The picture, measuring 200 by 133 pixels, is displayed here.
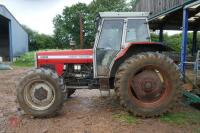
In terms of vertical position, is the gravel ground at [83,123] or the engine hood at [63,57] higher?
the engine hood at [63,57]

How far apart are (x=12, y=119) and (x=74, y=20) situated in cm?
3251

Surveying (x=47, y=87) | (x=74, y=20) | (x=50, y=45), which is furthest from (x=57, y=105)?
(x=50, y=45)

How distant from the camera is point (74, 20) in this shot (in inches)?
1512

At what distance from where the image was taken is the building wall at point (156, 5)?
12344mm

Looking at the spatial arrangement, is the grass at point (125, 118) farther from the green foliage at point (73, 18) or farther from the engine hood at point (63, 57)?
the green foliage at point (73, 18)

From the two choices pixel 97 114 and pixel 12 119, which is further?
pixel 97 114

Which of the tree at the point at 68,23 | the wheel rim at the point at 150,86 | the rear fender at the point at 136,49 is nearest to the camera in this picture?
the wheel rim at the point at 150,86

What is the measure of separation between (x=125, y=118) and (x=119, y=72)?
93 cm

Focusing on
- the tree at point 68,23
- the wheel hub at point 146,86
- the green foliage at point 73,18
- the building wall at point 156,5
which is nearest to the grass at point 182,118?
the wheel hub at point 146,86

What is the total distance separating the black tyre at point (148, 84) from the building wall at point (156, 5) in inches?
169

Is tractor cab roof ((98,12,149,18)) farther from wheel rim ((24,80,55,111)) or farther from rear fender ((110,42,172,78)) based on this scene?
wheel rim ((24,80,55,111))

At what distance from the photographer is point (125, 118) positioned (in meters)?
6.54

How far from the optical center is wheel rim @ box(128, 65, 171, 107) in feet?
22.2

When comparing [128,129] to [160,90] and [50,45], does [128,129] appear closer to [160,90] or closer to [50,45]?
[160,90]
